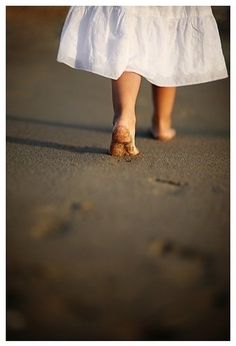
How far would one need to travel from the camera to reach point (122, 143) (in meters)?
1.47

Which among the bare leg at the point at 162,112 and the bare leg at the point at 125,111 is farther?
the bare leg at the point at 162,112

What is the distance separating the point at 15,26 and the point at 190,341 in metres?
2.48

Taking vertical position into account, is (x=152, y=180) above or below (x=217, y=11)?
below

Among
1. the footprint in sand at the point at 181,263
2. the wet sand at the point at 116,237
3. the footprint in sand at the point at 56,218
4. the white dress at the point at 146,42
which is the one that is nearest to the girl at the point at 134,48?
the white dress at the point at 146,42

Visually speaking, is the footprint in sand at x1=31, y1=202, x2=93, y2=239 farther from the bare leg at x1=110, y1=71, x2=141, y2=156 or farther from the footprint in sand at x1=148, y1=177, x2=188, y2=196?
the bare leg at x1=110, y1=71, x2=141, y2=156

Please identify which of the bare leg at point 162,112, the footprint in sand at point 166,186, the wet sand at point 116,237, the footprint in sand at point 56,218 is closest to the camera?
the wet sand at point 116,237

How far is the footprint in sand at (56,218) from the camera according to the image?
0.96m

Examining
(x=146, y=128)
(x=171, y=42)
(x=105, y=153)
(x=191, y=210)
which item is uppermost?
(x=171, y=42)

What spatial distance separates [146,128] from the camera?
6.61 feet

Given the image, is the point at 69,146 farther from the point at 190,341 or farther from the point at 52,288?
the point at 190,341

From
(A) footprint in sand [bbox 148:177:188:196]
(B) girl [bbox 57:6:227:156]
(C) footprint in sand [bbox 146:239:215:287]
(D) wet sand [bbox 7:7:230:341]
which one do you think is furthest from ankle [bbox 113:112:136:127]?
(C) footprint in sand [bbox 146:239:215:287]

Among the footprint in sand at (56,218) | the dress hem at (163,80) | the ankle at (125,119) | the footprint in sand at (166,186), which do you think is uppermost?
the dress hem at (163,80)

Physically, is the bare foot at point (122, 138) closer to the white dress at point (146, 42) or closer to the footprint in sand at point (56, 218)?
the white dress at point (146, 42)
